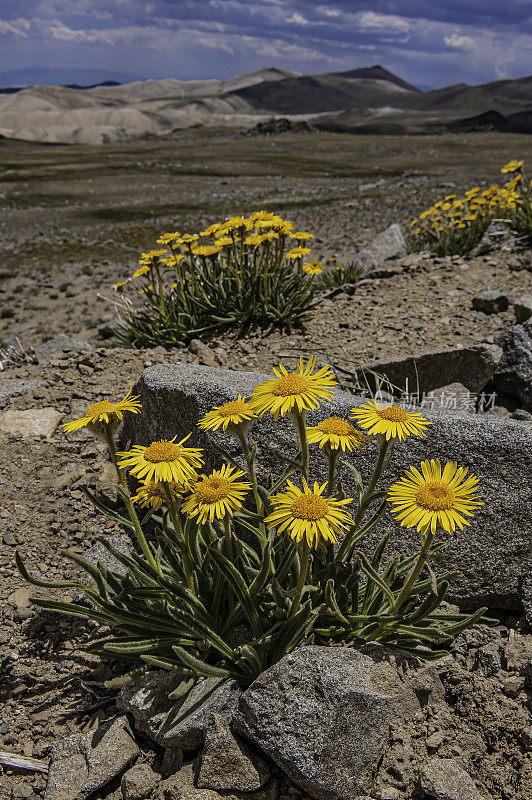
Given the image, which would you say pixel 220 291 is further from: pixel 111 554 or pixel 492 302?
pixel 111 554

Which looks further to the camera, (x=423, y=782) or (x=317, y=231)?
(x=317, y=231)

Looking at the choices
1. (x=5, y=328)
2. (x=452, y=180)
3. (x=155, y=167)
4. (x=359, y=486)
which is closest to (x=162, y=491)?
(x=359, y=486)

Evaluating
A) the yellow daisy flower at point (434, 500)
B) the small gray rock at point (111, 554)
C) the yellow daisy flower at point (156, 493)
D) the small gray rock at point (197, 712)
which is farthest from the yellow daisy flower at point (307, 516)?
the small gray rock at point (111, 554)

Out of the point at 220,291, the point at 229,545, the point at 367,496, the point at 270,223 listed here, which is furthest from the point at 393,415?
the point at 220,291

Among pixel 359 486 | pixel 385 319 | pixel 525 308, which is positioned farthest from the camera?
pixel 385 319

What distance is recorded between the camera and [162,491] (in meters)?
2.45

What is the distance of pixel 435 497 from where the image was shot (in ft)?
7.15

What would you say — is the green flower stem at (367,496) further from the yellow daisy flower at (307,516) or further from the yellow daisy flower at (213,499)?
the yellow daisy flower at (213,499)

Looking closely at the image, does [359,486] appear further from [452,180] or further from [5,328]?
[452,180]

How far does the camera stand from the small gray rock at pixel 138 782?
2.39m

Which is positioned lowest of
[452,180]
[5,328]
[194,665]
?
[5,328]

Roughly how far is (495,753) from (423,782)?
38 cm

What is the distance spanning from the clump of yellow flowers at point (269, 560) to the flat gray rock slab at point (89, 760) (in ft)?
0.95

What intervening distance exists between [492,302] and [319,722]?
504cm
